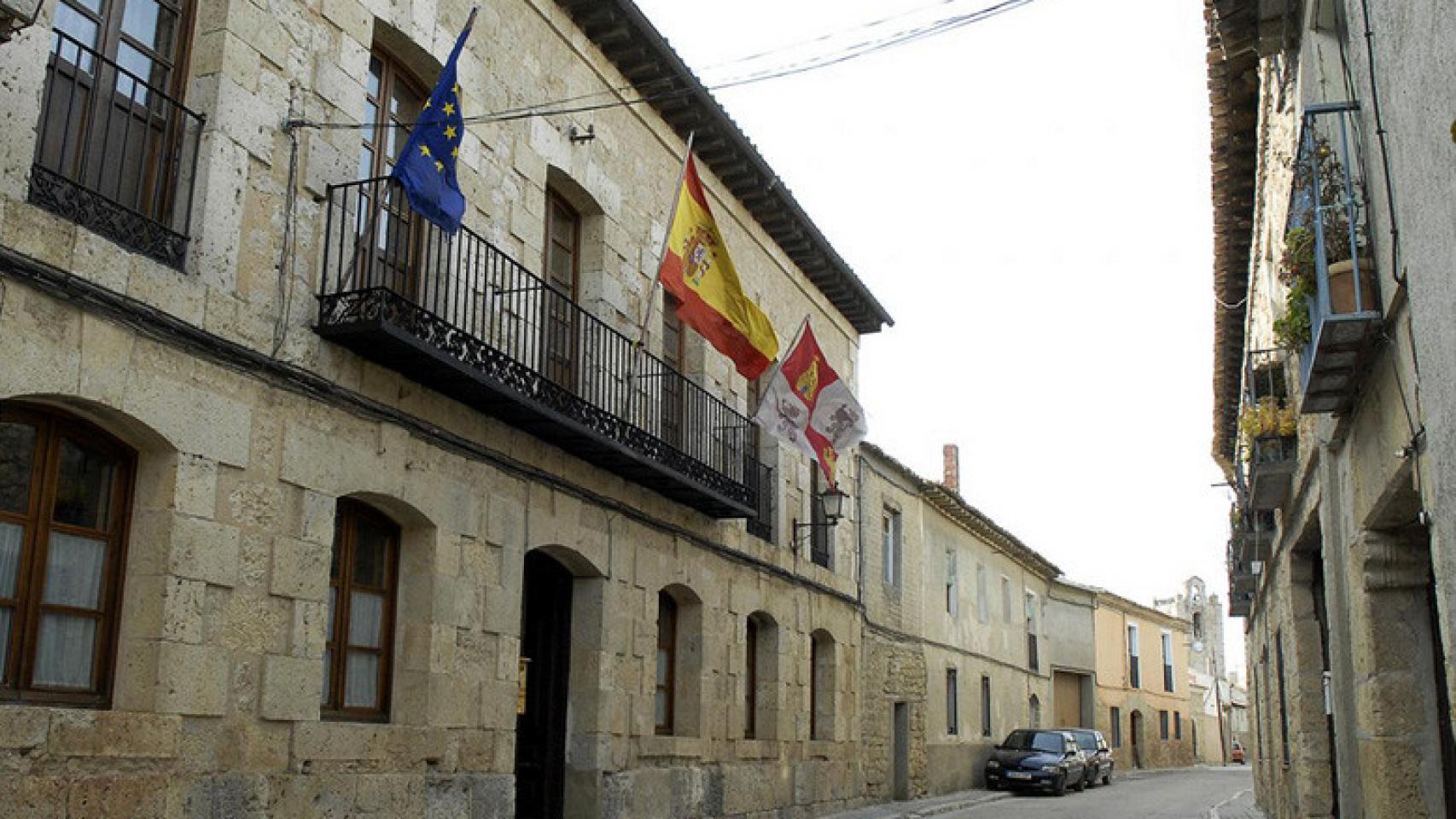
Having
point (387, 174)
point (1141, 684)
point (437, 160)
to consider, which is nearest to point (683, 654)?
point (387, 174)

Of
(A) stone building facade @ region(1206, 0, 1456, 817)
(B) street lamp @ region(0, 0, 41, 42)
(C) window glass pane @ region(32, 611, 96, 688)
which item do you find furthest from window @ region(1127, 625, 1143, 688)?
(B) street lamp @ region(0, 0, 41, 42)

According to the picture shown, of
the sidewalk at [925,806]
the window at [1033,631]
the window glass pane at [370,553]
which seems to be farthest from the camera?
the window at [1033,631]

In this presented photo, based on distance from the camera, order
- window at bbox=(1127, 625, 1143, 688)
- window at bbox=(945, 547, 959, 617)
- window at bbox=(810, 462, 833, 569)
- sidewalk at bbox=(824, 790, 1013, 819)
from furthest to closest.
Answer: window at bbox=(1127, 625, 1143, 688)
window at bbox=(945, 547, 959, 617)
sidewalk at bbox=(824, 790, 1013, 819)
window at bbox=(810, 462, 833, 569)

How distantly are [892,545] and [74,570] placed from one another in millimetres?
16188

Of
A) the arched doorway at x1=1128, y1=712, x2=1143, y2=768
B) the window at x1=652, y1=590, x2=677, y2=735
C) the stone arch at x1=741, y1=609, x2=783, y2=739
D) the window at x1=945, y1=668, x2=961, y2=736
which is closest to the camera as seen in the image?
the window at x1=652, y1=590, x2=677, y2=735

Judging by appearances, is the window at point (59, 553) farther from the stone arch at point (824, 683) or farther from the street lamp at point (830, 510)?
the stone arch at point (824, 683)

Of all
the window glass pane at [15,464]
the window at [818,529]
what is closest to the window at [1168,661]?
the window at [818,529]

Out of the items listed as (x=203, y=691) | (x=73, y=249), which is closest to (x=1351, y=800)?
(x=203, y=691)

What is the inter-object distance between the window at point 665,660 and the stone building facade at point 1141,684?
1003 inches

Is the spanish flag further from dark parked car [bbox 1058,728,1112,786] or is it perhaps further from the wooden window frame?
dark parked car [bbox 1058,728,1112,786]

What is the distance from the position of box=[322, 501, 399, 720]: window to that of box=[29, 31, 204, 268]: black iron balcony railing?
2187mm

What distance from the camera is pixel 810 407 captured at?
1345 cm

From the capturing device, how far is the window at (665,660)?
1234 cm

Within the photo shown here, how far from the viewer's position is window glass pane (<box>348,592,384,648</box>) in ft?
27.3
